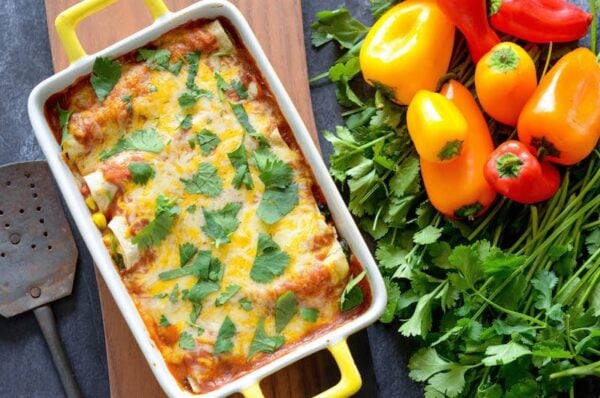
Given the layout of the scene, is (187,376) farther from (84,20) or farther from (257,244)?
(84,20)

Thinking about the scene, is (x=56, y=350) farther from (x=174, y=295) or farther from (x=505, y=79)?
(x=505, y=79)

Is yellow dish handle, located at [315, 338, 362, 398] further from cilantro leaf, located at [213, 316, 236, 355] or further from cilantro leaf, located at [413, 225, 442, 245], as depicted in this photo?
cilantro leaf, located at [413, 225, 442, 245]

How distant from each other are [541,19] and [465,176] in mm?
422

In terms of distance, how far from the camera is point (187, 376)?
1974 mm

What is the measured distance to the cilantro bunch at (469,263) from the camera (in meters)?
1.98

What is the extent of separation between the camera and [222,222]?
2.00 m

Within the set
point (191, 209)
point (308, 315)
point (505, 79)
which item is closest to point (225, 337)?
point (308, 315)

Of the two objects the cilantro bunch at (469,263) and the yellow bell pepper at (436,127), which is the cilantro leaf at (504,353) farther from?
the yellow bell pepper at (436,127)

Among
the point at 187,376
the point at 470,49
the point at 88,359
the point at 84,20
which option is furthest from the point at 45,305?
the point at 470,49

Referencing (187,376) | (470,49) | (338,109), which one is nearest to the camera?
(187,376)

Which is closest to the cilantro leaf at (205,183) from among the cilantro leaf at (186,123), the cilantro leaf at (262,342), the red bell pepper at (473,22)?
the cilantro leaf at (186,123)

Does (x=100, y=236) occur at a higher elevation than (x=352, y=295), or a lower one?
higher

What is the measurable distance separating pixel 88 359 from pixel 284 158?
31.3 inches

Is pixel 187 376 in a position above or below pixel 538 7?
below
